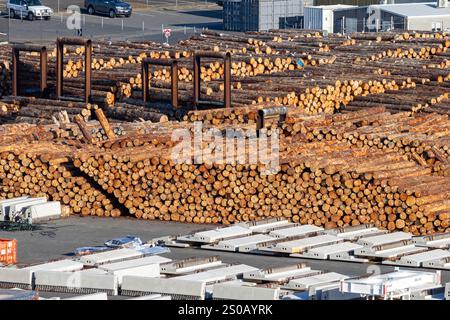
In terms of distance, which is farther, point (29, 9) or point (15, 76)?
point (29, 9)

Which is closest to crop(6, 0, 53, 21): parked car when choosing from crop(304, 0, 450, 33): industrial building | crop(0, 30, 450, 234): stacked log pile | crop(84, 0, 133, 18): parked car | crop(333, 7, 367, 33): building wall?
crop(84, 0, 133, 18): parked car

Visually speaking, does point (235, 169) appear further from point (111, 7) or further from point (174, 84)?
point (111, 7)

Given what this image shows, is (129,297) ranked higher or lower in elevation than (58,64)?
lower

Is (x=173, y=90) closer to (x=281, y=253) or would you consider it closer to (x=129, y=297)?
(x=281, y=253)

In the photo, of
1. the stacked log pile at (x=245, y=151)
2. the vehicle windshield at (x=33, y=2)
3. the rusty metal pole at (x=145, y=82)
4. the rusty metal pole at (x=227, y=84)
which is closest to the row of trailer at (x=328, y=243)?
the stacked log pile at (x=245, y=151)

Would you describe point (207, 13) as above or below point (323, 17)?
above

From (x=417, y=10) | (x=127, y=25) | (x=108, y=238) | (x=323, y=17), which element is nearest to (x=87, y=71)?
(x=108, y=238)
